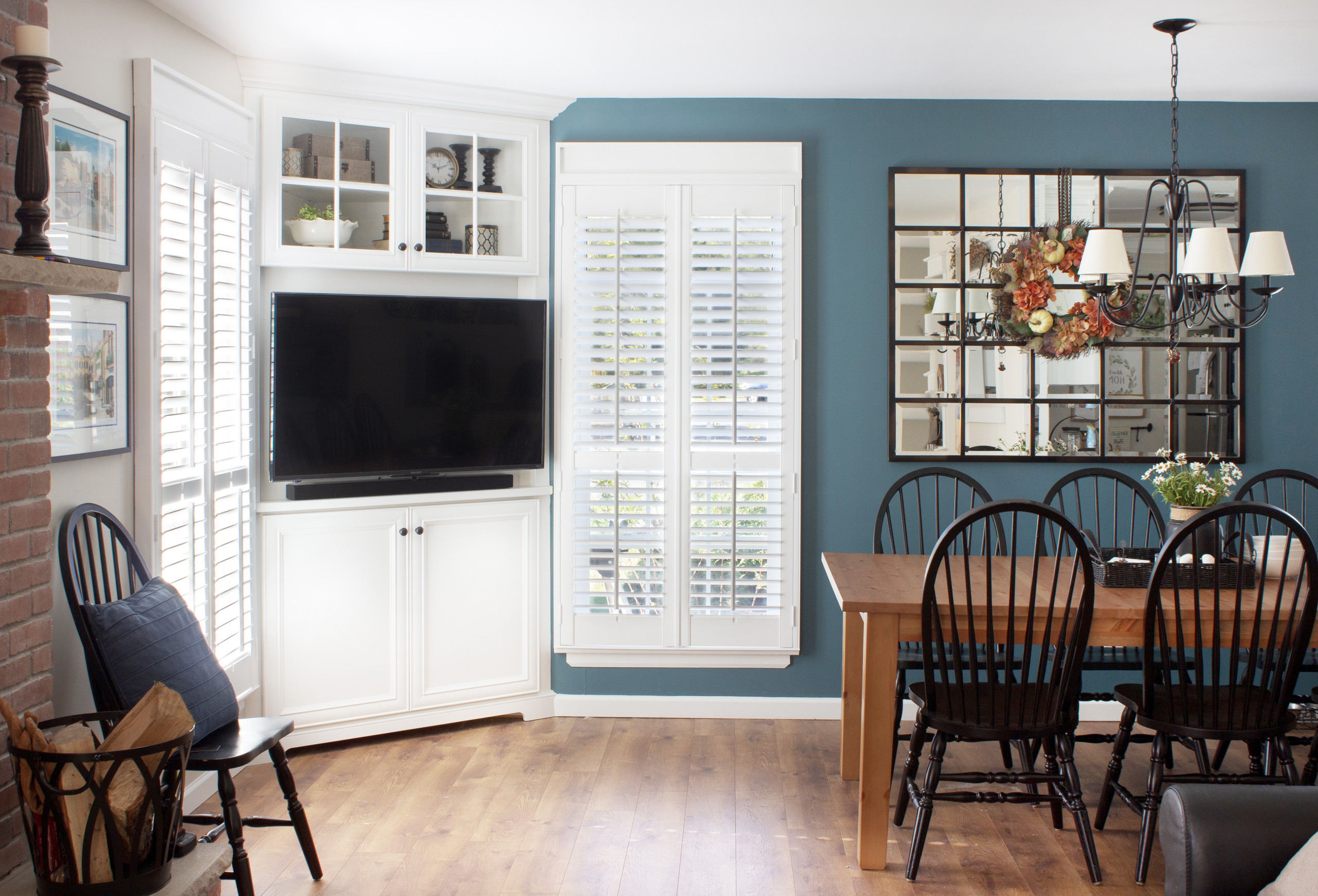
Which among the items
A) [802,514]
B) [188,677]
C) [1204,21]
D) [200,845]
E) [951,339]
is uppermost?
[1204,21]

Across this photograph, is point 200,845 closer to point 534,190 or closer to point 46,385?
point 46,385

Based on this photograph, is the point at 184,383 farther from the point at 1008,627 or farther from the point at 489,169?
the point at 1008,627

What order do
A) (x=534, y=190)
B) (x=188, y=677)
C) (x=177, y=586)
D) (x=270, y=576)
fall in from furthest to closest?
(x=534, y=190) < (x=270, y=576) < (x=177, y=586) < (x=188, y=677)

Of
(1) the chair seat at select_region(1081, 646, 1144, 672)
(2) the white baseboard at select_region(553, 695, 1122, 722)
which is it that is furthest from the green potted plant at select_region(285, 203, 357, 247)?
(1) the chair seat at select_region(1081, 646, 1144, 672)

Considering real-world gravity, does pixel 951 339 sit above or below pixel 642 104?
below

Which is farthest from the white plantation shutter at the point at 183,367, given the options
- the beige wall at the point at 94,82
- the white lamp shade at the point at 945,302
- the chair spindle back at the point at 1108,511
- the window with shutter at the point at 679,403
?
the chair spindle back at the point at 1108,511

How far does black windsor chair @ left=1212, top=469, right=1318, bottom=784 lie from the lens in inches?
129

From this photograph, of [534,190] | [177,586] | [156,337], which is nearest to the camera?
[156,337]

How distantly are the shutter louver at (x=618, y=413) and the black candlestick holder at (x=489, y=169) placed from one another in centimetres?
36

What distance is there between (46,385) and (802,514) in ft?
8.82

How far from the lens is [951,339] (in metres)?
3.88

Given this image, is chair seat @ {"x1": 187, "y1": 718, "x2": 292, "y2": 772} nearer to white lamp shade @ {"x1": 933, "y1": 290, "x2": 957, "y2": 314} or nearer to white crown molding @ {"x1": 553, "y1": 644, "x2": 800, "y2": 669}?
white crown molding @ {"x1": 553, "y1": 644, "x2": 800, "y2": 669}

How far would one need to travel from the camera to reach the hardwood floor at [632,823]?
258cm

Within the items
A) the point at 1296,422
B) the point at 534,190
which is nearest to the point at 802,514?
the point at 534,190
